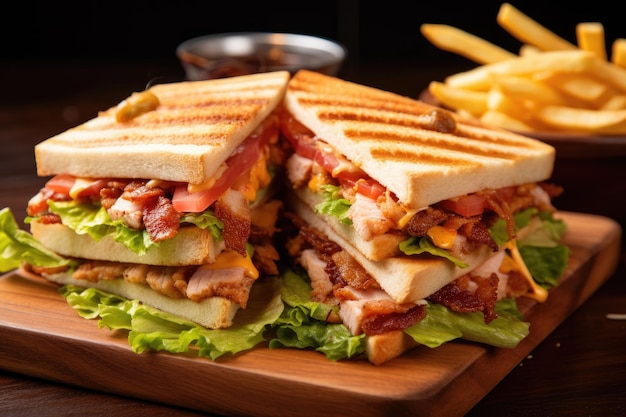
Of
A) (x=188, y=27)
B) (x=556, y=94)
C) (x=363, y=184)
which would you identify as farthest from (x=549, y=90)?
(x=188, y=27)

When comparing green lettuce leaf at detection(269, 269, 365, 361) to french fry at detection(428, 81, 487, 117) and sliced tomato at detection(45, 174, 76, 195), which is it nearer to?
sliced tomato at detection(45, 174, 76, 195)

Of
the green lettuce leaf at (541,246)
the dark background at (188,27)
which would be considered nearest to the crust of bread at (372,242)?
the green lettuce leaf at (541,246)

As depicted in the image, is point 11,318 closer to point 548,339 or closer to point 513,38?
point 548,339

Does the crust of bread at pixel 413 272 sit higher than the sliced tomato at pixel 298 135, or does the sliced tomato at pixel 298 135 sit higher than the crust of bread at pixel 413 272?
the sliced tomato at pixel 298 135

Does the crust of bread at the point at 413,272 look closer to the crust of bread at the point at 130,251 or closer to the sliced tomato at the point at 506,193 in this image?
the sliced tomato at the point at 506,193

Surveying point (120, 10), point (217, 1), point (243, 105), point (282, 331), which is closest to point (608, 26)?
point (217, 1)

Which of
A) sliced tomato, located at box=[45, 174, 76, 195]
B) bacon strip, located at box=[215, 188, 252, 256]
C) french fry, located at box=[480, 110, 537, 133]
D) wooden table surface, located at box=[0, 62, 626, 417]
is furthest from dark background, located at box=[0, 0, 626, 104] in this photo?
bacon strip, located at box=[215, 188, 252, 256]
